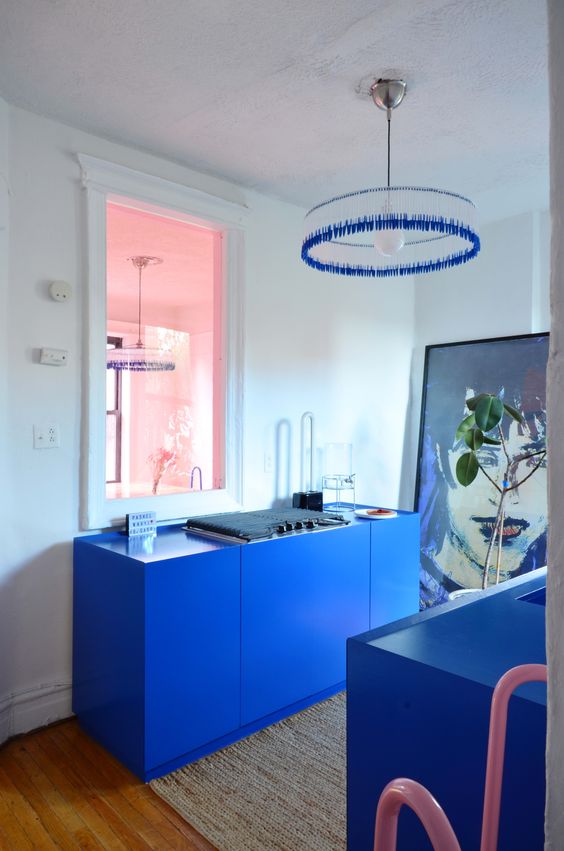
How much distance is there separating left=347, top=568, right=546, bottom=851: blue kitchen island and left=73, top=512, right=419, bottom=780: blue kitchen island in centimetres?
98

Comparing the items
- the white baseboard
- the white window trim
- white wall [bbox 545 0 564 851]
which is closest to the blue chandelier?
the white window trim

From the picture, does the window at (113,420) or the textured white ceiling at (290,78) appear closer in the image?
the textured white ceiling at (290,78)

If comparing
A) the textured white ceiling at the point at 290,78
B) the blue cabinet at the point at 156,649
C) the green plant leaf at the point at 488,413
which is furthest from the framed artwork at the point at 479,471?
the blue cabinet at the point at 156,649

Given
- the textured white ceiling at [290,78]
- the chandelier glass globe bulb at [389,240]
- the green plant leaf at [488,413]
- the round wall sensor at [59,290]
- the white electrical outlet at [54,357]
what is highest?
the textured white ceiling at [290,78]

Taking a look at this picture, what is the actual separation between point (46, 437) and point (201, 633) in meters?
1.00

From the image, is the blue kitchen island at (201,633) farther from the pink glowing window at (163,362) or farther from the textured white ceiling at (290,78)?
the textured white ceiling at (290,78)

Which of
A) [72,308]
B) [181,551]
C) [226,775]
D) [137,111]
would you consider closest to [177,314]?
[72,308]

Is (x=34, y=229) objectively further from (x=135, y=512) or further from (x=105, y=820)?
(x=105, y=820)

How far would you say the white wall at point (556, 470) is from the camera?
1.89 feet

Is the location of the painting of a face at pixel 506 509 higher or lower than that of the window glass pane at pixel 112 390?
lower

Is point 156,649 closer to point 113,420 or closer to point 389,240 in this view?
point 113,420

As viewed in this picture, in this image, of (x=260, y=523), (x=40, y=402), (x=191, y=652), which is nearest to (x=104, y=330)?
(x=40, y=402)

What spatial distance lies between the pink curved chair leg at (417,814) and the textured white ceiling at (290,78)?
1.95 metres

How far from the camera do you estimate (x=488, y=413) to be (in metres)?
2.97
